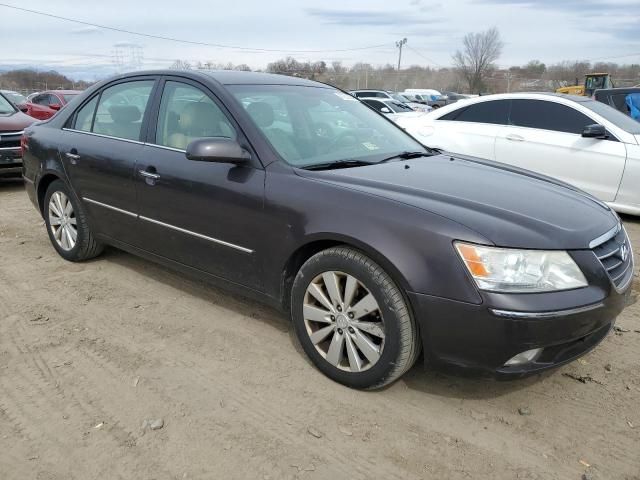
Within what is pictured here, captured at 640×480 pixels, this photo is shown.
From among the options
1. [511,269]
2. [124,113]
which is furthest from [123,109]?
[511,269]

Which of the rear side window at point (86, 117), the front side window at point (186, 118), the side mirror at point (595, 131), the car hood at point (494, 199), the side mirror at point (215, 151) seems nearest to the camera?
the car hood at point (494, 199)

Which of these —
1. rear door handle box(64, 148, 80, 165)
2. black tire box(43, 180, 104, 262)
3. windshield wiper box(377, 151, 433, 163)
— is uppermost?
windshield wiper box(377, 151, 433, 163)

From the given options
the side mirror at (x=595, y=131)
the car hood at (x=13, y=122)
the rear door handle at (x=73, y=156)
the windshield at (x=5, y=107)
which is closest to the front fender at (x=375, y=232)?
the rear door handle at (x=73, y=156)

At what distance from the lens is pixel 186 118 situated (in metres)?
3.55

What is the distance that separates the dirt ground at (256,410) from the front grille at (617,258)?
65 cm

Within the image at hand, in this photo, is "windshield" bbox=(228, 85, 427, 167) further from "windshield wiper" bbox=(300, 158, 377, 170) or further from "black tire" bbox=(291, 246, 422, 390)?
"black tire" bbox=(291, 246, 422, 390)

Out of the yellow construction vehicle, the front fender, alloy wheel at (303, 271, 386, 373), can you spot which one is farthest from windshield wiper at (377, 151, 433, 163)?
the yellow construction vehicle

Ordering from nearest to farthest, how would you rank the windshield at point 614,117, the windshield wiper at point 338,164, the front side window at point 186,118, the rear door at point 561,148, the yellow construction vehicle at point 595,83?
the windshield wiper at point 338,164
the front side window at point 186,118
the rear door at point 561,148
the windshield at point 614,117
the yellow construction vehicle at point 595,83

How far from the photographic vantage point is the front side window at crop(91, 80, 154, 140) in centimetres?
385

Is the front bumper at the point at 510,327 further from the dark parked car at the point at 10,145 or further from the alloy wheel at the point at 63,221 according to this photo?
the dark parked car at the point at 10,145

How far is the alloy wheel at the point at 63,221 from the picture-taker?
15.0 ft

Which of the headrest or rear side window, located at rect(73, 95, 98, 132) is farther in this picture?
rear side window, located at rect(73, 95, 98, 132)

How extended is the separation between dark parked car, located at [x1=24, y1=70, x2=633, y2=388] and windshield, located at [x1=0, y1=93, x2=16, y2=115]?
592 cm

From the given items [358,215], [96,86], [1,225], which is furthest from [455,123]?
[1,225]
